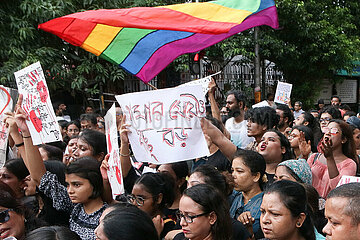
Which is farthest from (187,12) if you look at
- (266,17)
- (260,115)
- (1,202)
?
(1,202)

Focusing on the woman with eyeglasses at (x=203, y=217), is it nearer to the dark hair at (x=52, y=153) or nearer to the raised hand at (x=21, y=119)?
the raised hand at (x=21, y=119)

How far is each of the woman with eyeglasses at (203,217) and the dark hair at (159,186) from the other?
1.86 feet

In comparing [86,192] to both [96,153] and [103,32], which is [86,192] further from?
[103,32]

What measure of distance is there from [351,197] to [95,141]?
2.36 meters

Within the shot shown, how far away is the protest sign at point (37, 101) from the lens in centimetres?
327

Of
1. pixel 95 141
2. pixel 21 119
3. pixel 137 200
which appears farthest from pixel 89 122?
pixel 137 200

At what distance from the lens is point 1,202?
7.45 ft

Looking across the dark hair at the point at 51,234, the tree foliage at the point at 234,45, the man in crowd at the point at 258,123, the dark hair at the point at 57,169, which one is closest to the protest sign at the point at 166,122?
the dark hair at the point at 57,169

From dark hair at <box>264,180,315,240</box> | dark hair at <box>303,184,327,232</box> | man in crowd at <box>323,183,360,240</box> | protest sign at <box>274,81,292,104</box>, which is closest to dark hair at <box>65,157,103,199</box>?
dark hair at <box>264,180,315,240</box>

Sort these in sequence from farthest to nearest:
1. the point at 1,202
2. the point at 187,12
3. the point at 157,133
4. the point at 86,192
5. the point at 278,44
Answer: the point at 278,44
the point at 187,12
the point at 157,133
the point at 86,192
the point at 1,202

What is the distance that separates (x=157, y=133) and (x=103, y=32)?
2326 millimetres

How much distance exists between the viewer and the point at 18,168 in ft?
10.1

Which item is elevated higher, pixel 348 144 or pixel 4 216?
pixel 4 216

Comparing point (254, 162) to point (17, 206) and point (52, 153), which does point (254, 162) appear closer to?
point (17, 206)
